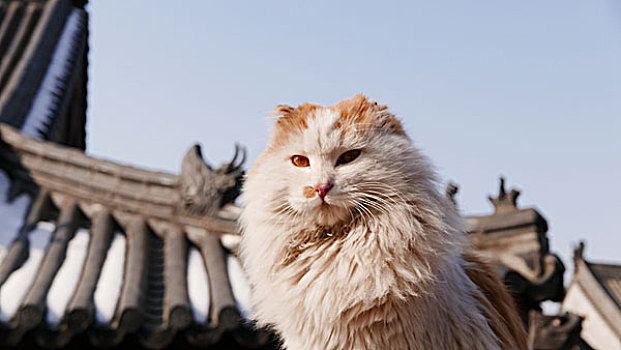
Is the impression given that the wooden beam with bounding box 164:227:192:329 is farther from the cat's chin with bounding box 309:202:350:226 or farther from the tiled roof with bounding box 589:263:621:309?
the tiled roof with bounding box 589:263:621:309

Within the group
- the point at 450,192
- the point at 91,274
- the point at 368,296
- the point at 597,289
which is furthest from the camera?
the point at 597,289

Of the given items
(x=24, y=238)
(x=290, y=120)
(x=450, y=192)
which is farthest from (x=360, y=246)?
(x=24, y=238)

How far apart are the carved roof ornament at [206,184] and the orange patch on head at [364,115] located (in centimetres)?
259

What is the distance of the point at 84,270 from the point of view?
3615 millimetres

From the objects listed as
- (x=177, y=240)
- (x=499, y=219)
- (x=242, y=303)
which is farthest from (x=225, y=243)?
(x=499, y=219)

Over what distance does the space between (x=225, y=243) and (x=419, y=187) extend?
291 centimetres

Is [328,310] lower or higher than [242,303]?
higher

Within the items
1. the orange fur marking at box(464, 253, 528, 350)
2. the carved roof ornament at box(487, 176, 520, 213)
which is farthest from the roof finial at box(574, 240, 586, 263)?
the orange fur marking at box(464, 253, 528, 350)

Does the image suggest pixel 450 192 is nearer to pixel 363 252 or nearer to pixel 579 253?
pixel 363 252

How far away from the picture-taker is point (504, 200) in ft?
14.1

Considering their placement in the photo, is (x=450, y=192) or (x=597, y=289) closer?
(x=450, y=192)

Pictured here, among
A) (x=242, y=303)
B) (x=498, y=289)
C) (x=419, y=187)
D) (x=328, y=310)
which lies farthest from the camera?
(x=242, y=303)

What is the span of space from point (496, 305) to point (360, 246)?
578 mm

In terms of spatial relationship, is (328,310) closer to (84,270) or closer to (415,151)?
(415,151)
